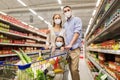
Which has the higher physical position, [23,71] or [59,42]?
[59,42]

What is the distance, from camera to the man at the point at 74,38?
3.42m

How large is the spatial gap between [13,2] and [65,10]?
9149 millimetres

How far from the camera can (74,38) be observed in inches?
133

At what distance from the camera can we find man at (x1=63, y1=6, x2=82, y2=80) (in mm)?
3416

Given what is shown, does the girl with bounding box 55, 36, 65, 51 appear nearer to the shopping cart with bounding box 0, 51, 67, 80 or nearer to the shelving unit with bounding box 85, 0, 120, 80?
the shelving unit with bounding box 85, 0, 120, 80

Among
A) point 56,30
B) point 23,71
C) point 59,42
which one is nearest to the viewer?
point 23,71

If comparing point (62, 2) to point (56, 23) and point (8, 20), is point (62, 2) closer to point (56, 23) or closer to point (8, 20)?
point (8, 20)

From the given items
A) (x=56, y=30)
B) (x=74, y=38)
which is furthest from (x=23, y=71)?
(x=56, y=30)

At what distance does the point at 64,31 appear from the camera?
12.0 feet

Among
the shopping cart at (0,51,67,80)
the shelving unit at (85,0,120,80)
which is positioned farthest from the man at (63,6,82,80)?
the shopping cart at (0,51,67,80)

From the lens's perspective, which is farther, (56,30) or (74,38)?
(56,30)

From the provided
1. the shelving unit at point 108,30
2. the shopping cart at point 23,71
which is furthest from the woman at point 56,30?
the shopping cart at point 23,71

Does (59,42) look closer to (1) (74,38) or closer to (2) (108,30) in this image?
(1) (74,38)

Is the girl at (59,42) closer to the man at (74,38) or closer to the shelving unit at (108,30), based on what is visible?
the man at (74,38)
